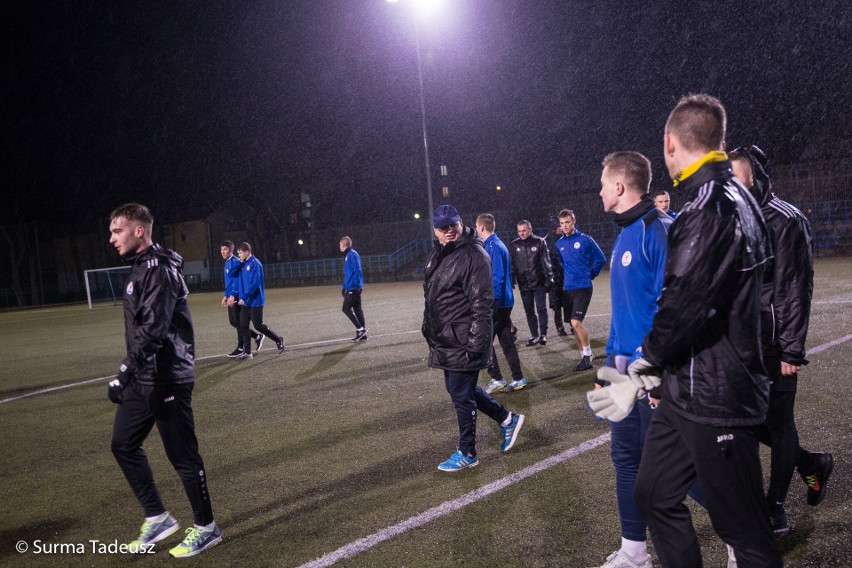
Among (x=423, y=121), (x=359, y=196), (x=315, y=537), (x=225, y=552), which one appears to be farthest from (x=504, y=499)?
(x=359, y=196)

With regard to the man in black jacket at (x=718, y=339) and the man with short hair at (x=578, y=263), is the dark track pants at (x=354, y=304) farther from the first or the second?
the man in black jacket at (x=718, y=339)

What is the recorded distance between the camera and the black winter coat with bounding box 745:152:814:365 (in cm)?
340

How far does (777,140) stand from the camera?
36.0 m

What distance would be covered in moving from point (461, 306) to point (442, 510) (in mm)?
1568

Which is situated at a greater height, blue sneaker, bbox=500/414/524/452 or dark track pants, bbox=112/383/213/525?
dark track pants, bbox=112/383/213/525

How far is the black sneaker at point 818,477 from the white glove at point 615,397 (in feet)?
6.45

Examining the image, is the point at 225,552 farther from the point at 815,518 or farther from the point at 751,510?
the point at 815,518

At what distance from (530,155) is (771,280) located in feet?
151

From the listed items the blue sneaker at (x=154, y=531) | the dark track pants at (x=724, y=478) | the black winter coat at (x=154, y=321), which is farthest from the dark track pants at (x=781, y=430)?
the blue sneaker at (x=154, y=531)

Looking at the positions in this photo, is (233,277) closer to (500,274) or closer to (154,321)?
(500,274)

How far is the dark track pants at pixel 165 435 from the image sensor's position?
150 inches

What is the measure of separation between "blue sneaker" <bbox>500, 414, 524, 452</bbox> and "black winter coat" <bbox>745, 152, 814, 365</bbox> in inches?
95.0

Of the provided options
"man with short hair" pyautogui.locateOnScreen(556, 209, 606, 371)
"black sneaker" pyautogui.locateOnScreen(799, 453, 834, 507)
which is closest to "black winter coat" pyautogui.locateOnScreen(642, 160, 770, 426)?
"black sneaker" pyautogui.locateOnScreen(799, 453, 834, 507)

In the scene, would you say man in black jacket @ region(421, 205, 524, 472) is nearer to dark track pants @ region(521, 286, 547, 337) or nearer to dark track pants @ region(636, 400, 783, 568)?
dark track pants @ region(636, 400, 783, 568)
